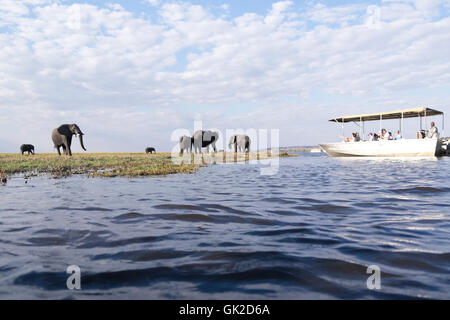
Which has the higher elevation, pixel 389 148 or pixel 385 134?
pixel 385 134

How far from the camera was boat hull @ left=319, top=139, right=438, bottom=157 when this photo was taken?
→ 83.6 feet

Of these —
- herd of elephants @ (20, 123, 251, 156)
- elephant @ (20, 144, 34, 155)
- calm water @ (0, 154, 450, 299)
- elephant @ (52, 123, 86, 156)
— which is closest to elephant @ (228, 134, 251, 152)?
herd of elephants @ (20, 123, 251, 156)

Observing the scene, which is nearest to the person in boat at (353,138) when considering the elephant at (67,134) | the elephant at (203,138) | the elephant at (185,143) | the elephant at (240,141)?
the elephant at (240,141)

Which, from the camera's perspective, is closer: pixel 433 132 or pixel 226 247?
pixel 226 247

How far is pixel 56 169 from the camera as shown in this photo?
606 inches

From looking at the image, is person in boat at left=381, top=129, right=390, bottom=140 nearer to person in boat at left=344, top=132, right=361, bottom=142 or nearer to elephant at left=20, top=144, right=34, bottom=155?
person in boat at left=344, top=132, right=361, bottom=142

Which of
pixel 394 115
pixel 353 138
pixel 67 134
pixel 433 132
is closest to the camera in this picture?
pixel 433 132

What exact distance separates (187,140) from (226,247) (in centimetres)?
3007

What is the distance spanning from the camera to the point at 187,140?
33312 mm

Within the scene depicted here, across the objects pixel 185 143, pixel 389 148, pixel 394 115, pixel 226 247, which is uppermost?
pixel 394 115

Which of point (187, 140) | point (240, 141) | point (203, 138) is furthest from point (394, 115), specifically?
point (187, 140)

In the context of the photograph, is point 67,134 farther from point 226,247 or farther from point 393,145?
point 393,145
